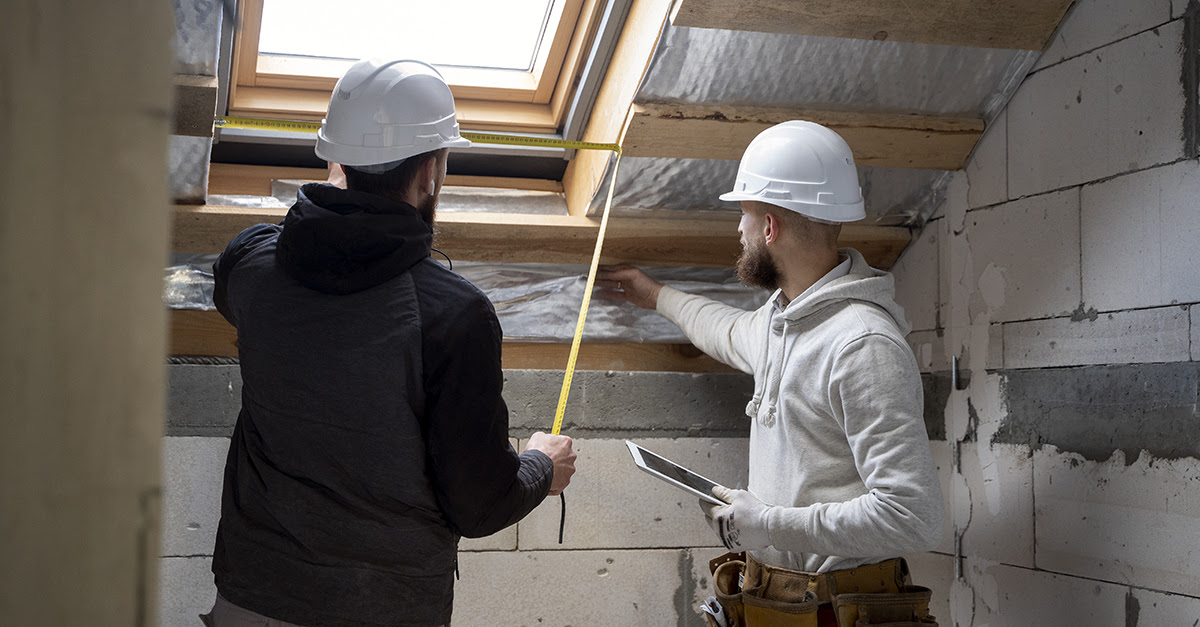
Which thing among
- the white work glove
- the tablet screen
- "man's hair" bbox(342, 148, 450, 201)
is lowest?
the white work glove

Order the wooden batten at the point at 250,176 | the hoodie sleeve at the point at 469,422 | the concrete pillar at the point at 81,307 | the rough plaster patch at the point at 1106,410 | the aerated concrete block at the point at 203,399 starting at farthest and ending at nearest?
1. the wooden batten at the point at 250,176
2. the aerated concrete block at the point at 203,399
3. the rough plaster patch at the point at 1106,410
4. the hoodie sleeve at the point at 469,422
5. the concrete pillar at the point at 81,307

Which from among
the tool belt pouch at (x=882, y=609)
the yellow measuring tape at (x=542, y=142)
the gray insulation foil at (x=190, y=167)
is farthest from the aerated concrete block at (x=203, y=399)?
the tool belt pouch at (x=882, y=609)

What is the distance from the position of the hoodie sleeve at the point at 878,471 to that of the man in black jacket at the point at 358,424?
0.68 metres

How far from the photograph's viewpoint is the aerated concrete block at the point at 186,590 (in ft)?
7.98

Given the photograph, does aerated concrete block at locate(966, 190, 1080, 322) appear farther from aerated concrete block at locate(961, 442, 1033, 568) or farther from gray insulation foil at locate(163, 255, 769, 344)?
gray insulation foil at locate(163, 255, 769, 344)

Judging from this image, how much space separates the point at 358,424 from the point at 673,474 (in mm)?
879

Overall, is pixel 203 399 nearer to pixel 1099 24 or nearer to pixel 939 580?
pixel 939 580

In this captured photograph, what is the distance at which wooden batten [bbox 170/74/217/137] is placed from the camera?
1980mm

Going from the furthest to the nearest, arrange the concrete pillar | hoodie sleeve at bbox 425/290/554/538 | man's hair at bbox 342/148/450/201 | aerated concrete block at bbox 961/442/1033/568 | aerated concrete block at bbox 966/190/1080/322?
aerated concrete block at bbox 961/442/1033/568 < aerated concrete block at bbox 966/190/1080/322 < man's hair at bbox 342/148/450/201 < hoodie sleeve at bbox 425/290/554/538 < the concrete pillar

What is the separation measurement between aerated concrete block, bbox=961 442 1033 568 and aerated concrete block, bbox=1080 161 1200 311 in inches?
20.2

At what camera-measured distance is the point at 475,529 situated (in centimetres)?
153

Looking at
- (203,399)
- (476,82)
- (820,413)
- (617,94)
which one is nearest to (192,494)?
(203,399)

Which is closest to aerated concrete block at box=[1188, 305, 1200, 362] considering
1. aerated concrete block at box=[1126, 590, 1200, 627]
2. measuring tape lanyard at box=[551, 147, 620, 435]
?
aerated concrete block at box=[1126, 590, 1200, 627]

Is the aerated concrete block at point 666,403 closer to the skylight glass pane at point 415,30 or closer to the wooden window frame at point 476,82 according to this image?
the wooden window frame at point 476,82
